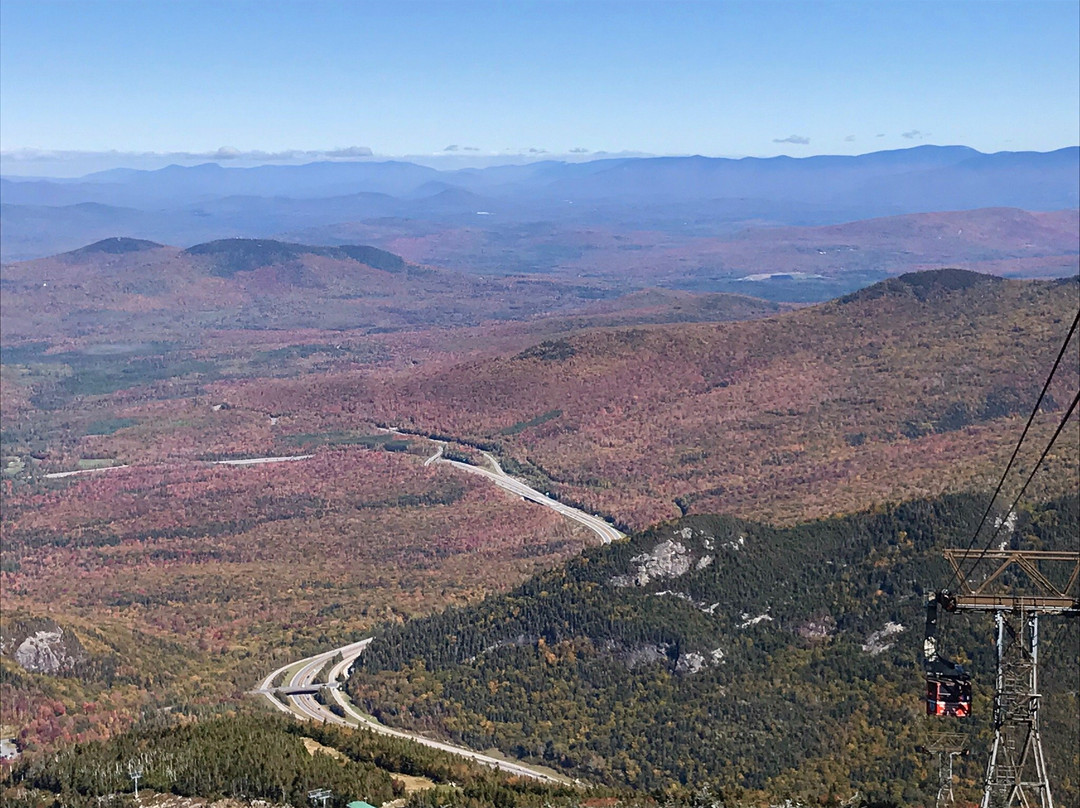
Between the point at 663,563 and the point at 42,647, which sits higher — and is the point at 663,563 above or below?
above

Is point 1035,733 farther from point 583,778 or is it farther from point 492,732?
point 492,732

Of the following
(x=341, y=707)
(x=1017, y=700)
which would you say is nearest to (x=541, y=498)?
(x=341, y=707)

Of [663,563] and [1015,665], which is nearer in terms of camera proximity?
[1015,665]

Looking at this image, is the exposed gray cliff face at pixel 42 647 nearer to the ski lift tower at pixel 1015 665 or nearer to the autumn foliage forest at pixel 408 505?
the autumn foliage forest at pixel 408 505

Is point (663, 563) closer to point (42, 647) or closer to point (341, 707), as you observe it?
point (341, 707)

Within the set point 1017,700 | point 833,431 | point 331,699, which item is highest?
point 1017,700

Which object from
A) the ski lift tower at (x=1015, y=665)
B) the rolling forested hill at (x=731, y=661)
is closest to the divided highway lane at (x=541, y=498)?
the rolling forested hill at (x=731, y=661)

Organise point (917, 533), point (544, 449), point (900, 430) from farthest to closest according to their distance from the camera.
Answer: point (544, 449)
point (900, 430)
point (917, 533)

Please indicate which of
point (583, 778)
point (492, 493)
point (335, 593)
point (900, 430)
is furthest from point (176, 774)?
point (900, 430)

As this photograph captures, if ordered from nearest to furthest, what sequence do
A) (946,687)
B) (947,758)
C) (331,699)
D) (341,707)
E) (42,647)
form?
(946,687)
(947,758)
(341,707)
(331,699)
(42,647)
